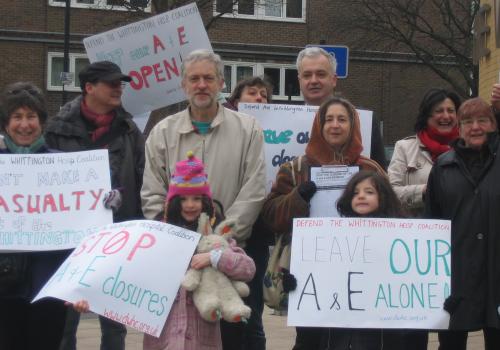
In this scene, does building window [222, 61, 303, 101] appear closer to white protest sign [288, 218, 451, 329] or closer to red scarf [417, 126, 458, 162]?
red scarf [417, 126, 458, 162]

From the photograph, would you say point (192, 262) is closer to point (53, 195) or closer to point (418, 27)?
point (53, 195)

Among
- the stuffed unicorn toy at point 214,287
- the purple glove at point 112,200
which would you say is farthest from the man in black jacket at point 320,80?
the purple glove at point 112,200

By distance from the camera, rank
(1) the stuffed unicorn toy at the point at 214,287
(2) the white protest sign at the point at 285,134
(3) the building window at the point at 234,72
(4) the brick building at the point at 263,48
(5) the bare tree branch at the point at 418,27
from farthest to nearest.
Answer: (3) the building window at the point at 234,72 → (4) the brick building at the point at 263,48 → (5) the bare tree branch at the point at 418,27 → (2) the white protest sign at the point at 285,134 → (1) the stuffed unicorn toy at the point at 214,287

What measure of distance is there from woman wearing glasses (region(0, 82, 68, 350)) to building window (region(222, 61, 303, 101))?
26.0 metres

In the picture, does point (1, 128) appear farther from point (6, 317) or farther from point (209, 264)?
point (209, 264)

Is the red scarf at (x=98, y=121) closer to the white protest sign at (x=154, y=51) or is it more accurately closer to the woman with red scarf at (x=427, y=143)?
the white protest sign at (x=154, y=51)

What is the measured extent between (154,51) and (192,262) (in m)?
2.91

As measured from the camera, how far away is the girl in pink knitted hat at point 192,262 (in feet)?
15.8

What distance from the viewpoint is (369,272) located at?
4.93m

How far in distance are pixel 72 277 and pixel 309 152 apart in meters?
1.51

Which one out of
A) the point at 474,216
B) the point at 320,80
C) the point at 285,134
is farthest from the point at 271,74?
the point at 474,216

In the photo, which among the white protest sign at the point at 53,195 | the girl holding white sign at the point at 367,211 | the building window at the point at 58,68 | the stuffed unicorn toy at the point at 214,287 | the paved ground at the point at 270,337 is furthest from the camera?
the building window at the point at 58,68

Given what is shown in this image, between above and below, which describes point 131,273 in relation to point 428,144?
below

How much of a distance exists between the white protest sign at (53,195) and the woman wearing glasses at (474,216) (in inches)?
74.6
